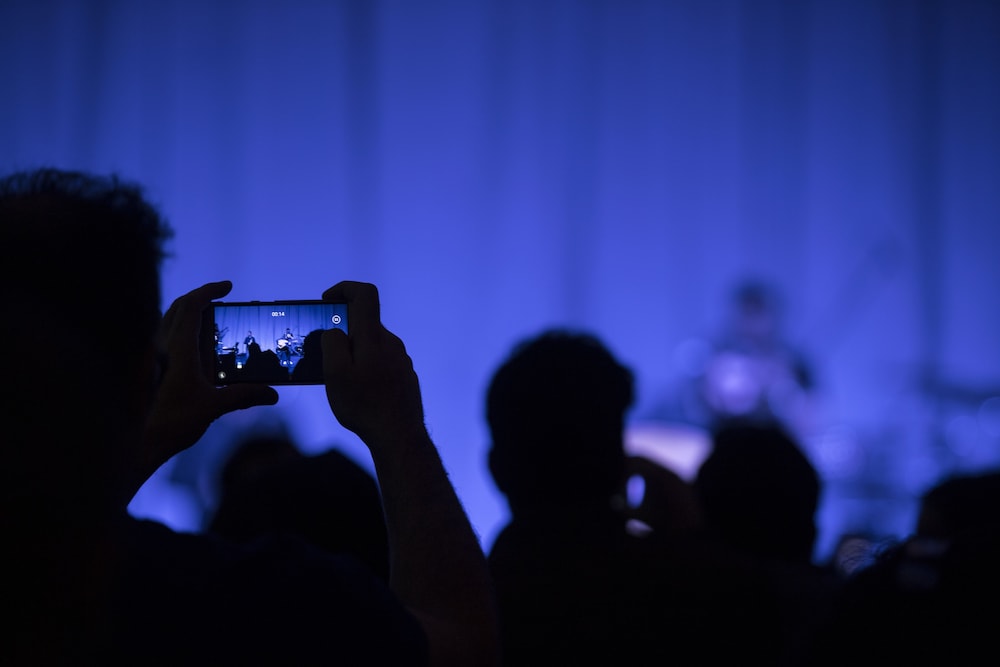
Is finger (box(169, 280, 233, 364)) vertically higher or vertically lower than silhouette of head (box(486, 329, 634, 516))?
higher

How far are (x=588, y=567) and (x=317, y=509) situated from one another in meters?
0.35

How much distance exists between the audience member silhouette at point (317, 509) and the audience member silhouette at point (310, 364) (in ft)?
1.35

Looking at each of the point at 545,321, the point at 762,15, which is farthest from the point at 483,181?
the point at 762,15

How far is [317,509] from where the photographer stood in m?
1.10

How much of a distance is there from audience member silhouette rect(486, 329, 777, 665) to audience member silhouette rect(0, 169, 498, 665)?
0.50 metres

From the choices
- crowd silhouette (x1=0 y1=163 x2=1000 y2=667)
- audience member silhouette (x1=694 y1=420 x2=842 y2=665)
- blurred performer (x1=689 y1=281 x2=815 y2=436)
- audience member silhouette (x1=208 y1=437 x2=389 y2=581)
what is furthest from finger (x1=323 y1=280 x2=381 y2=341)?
blurred performer (x1=689 y1=281 x2=815 y2=436)

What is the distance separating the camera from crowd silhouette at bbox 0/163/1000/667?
0.47 meters

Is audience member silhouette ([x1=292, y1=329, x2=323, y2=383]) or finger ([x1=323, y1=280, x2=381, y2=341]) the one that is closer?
finger ([x1=323, y1=280, x2=381, y2=341])

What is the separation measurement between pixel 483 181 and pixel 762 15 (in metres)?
1.82

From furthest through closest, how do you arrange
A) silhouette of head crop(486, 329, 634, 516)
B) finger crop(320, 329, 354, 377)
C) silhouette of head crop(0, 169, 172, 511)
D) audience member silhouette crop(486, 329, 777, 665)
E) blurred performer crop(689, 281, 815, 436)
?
blurred performer crop(689, 281, 815, 436) < silhouette of head crop(486, 329, 634, 516) < audience member silhouette crop(486, 329, 777, 665) < finger crop(320, 329, 354, 377) < silhouette of head crop(0, 169, 172, 511)

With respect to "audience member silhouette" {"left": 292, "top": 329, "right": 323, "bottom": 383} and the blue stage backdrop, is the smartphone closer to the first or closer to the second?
"audience member silhouette" {"left": 292, "top": 329, "right": 323, "bottom": 383}

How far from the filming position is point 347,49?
4.34 m

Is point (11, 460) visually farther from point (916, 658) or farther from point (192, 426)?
point (916, 658)

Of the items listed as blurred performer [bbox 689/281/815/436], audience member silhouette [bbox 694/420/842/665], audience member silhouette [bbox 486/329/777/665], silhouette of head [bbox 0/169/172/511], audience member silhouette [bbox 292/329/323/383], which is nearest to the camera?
silhouette of head [bbox 0/169/172/511]
